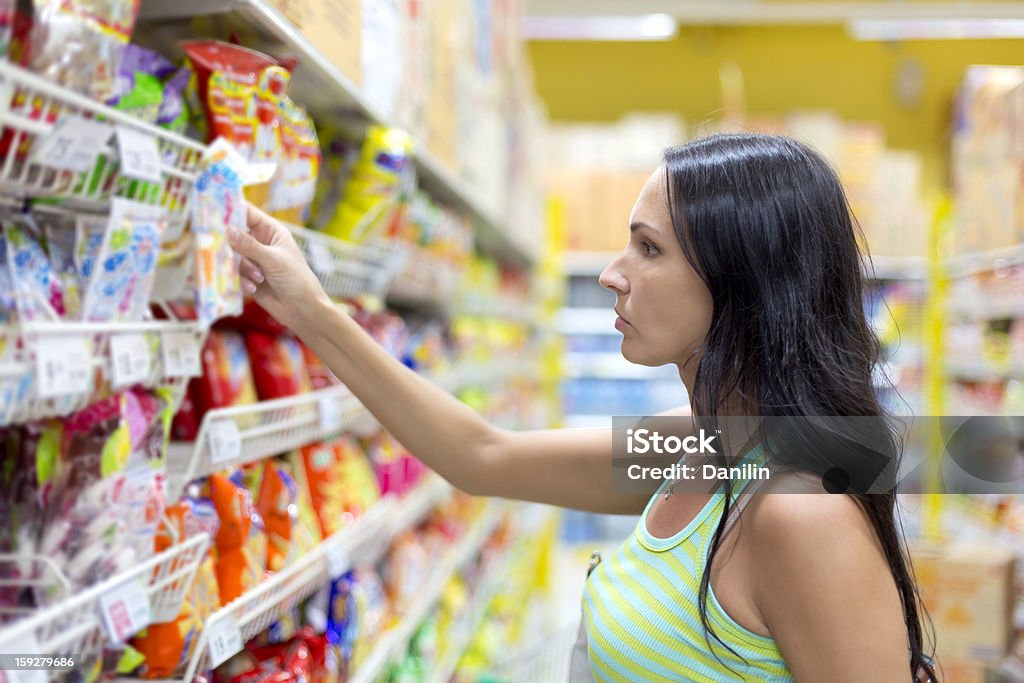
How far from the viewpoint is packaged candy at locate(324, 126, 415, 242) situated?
1.74 m

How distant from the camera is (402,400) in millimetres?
1541

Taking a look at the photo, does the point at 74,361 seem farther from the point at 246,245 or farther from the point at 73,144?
the point at 246,245

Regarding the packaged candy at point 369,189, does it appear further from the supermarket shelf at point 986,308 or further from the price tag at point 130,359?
the supermarket shelf at point 986,308

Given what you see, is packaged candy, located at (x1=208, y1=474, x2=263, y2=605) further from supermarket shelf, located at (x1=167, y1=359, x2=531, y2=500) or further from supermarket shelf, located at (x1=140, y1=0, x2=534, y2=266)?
supermarket shelf, located at (x1=140, y1=0, x2=534, y2=266)

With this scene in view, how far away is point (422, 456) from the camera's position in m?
1.63

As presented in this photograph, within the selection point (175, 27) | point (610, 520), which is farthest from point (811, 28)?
point (175, 27)

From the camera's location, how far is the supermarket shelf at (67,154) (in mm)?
761

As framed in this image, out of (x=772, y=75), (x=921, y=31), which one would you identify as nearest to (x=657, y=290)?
(x=772, y=75)

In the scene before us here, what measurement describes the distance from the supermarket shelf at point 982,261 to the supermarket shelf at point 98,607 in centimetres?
283

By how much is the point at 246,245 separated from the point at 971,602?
6.85 feet

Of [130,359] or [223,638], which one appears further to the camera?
[223,638]

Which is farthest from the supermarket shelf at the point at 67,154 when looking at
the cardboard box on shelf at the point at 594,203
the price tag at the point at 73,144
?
the cardboard box on shelf at the point at 594,203

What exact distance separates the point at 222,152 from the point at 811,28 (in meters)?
8.00

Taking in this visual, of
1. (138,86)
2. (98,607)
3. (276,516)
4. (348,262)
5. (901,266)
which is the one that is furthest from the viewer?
(901,266)
